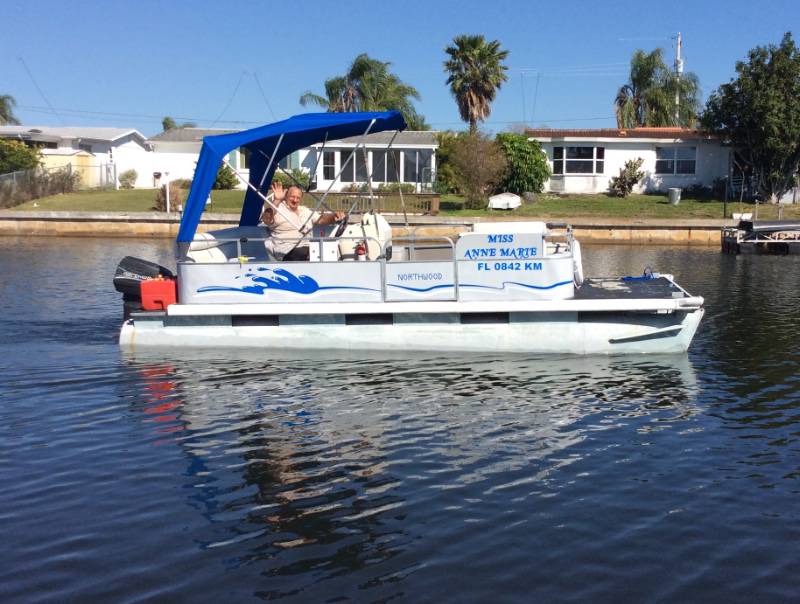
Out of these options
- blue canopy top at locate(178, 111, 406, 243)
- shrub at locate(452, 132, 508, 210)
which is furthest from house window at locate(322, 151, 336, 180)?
blue canopy top at locate(178, 111, 406, 243)

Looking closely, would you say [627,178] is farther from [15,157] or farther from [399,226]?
[15,157]

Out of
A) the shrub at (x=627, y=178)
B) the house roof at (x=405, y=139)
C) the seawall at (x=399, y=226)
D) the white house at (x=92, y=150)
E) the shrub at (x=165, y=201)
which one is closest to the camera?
the seawall at (x=399, y=226)

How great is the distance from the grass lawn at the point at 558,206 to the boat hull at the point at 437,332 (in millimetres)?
25002

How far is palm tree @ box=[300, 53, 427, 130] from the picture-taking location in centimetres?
5459

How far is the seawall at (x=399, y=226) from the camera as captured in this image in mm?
34594

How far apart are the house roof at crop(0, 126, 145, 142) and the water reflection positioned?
152 feet

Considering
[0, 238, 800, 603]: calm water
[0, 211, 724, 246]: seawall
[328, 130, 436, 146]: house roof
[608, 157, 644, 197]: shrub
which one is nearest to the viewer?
[0, 238, 800, 603]: calm water

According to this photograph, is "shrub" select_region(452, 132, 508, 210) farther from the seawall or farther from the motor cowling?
the motor cowling

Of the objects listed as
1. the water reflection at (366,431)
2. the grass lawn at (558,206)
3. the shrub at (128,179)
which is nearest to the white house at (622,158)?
the grass lawn at (558,206)

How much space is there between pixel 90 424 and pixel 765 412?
24.3 feet

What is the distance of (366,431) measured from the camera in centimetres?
896

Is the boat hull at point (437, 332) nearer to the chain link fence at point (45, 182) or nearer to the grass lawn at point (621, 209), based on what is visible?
the grass lawn at point (621, 209)

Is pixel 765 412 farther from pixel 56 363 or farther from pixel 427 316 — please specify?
pixel 56 363

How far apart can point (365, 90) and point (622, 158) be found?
57.7 feet
